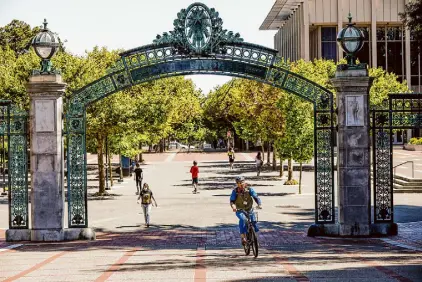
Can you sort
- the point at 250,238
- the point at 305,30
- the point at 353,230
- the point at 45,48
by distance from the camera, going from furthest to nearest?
1. the point at 305,30
2. the point at 353,230
3. the point at 45,48
4. the point at 250,238

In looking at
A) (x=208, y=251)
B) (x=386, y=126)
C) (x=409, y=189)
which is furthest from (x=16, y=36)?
(x=208, y=251)

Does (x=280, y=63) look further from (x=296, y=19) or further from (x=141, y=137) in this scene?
(x=296, y=19)

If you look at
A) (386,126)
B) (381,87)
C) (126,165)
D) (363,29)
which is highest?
(363,29)

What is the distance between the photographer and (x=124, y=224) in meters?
22.2

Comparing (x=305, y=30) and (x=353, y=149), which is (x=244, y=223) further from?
(x=305, y=30)

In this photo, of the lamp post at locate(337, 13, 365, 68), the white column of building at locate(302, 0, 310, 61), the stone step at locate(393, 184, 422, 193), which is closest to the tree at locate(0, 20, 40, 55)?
the white column of building at locate(302, 0, 310, 61)

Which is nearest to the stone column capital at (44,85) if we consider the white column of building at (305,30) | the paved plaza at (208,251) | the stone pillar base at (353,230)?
the paved plaza at (208,251)

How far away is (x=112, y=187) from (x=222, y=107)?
3833 centimetres

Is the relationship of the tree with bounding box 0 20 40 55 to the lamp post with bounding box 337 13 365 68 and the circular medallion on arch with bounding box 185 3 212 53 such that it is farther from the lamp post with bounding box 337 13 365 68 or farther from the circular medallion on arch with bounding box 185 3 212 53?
the lamp post with bounding box 337 13 365 68

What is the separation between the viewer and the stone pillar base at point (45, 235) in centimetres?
1688

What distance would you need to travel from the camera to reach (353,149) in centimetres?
1705

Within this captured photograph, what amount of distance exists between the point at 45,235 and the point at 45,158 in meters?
1.84

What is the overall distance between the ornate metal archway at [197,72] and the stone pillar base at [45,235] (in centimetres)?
50

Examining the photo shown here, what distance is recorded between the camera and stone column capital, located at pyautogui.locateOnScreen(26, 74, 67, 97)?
16.7m
